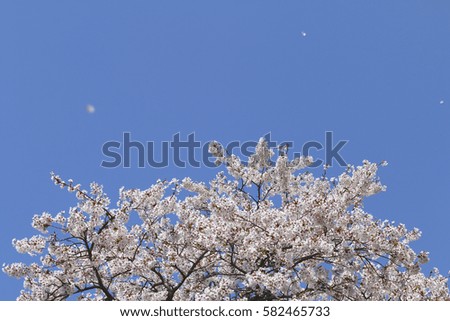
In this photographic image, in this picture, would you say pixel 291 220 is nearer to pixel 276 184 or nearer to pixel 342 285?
pixel 342 285

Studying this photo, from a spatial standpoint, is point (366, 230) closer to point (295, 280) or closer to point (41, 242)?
point (295, 280)

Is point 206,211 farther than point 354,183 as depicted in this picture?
Yes
